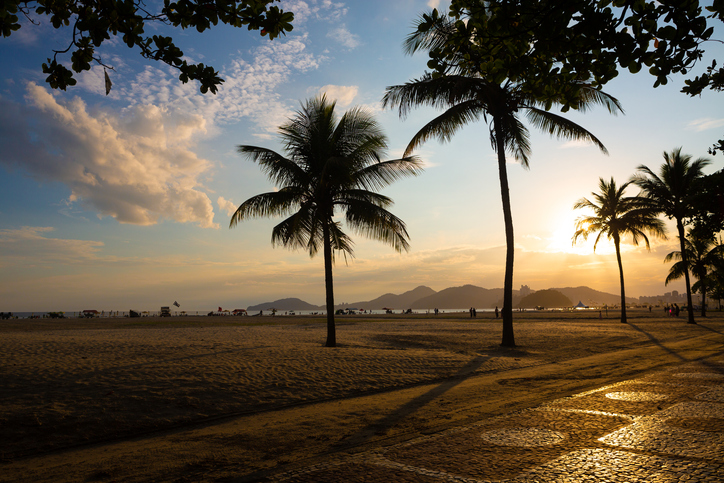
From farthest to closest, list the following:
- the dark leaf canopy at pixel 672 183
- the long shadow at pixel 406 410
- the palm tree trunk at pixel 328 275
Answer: the dark leaf canopy at pixel 672 183 < the palm tree trunk at pixel 328 275 < the long shadow at pixel 406 410

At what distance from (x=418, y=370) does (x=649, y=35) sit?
8.06 meters

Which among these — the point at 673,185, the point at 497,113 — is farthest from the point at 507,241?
the point at 673,185

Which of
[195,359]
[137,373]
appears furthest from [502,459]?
[195,359]

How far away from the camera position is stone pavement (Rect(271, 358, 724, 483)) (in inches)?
125

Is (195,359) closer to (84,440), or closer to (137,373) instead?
(137,373)

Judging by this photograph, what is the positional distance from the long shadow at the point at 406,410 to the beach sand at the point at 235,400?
0.03m

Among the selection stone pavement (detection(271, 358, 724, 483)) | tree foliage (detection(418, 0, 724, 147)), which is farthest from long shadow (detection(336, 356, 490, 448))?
tree foliage (detection(418, 0, 724, 147))

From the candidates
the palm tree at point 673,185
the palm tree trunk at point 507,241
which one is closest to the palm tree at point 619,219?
the palm tree at point 673,185

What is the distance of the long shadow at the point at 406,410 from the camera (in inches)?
180

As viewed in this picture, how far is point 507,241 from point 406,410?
10976mm

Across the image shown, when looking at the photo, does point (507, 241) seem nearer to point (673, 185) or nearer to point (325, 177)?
point (325, 177)

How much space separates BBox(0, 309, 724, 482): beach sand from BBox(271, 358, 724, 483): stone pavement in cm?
44

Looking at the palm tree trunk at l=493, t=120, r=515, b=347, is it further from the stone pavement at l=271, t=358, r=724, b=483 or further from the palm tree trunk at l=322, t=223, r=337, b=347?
the stone pavement at l=271, t=358, r=724, b=483

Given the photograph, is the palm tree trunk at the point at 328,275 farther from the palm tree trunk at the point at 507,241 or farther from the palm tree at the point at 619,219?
the palm tree at the point at 619,219
